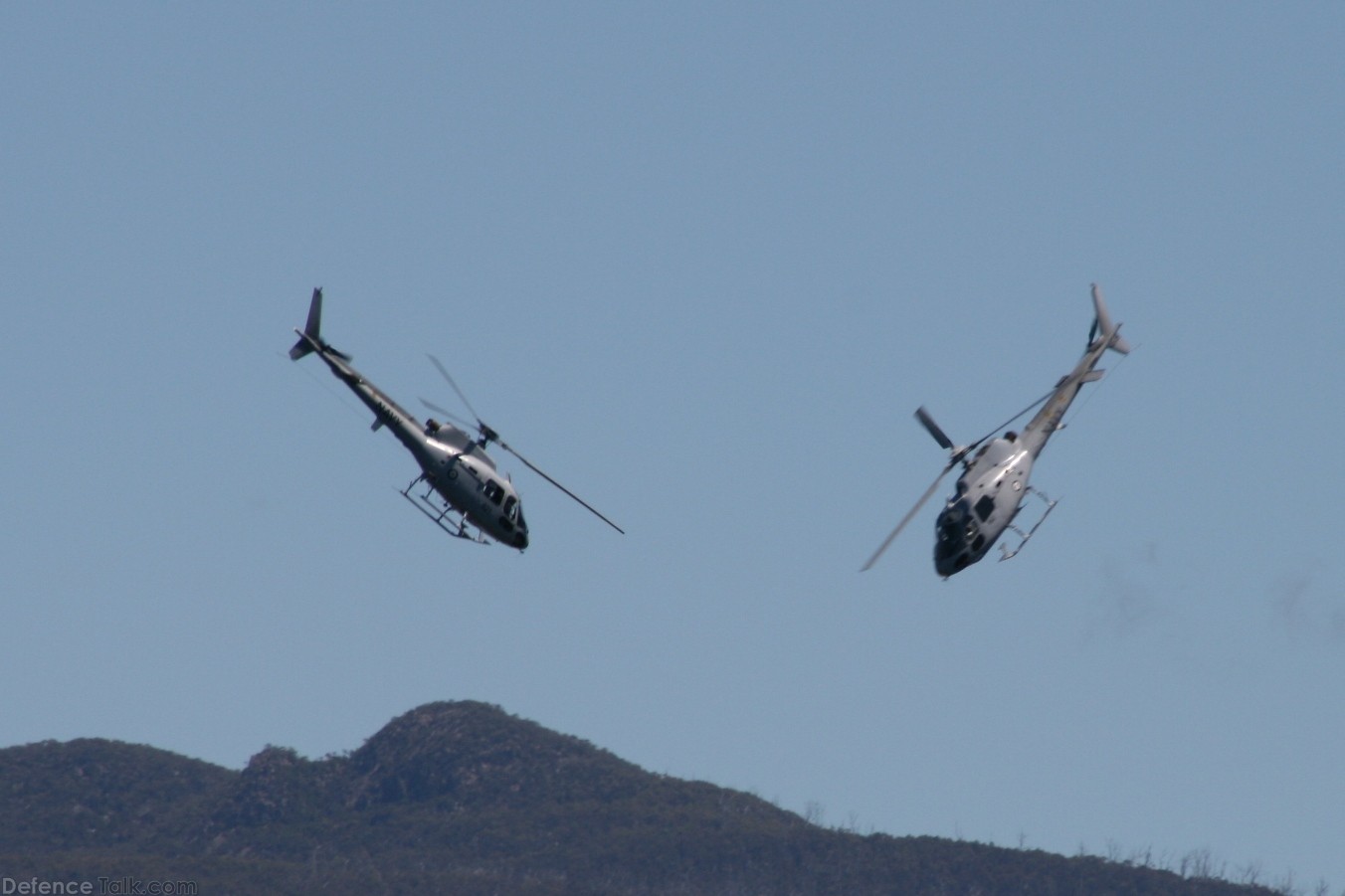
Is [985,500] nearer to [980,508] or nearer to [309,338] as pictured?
[980,508]

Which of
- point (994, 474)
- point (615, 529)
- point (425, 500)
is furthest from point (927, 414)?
point (425, 500)

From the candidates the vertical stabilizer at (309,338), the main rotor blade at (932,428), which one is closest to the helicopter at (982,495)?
the main rotor blade at (932,428)

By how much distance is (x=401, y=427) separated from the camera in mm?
104000

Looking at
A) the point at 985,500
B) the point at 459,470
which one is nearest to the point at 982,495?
the point at 985,500

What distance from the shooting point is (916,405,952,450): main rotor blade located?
333ft

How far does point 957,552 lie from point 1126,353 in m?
26.9

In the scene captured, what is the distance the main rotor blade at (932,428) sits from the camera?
102 metres

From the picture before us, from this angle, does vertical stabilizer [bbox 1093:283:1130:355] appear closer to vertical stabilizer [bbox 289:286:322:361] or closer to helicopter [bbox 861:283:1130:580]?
helicopter [bbox 861:283:1130:580]

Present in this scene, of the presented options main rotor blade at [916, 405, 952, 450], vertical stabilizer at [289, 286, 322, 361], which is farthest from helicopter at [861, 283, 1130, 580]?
vertical stabilizer at [289, 286, 322, 361]

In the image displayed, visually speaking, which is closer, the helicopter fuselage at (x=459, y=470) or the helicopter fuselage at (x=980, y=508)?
the helicopter fuselage at (x=980, y=508)

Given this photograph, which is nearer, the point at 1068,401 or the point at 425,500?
the point at 425,500

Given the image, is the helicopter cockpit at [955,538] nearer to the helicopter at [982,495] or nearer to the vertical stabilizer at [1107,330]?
the helicopter at [982,495]

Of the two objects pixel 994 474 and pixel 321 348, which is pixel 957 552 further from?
pixel 321 348

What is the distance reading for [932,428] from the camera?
336ft
